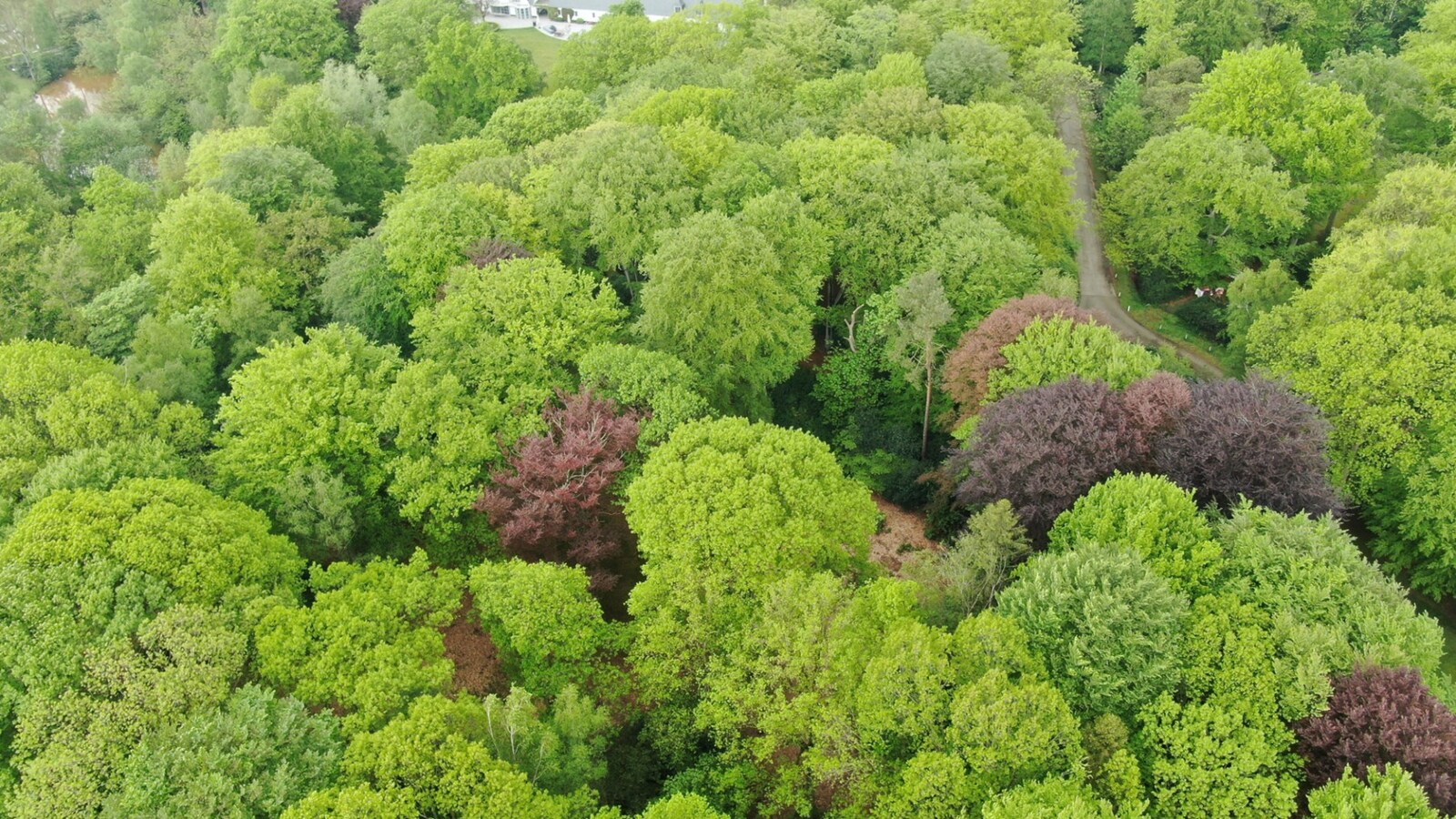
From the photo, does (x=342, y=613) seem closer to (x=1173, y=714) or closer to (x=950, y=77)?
(x=1173, y=714)

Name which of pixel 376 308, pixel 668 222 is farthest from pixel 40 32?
pixel 668 222

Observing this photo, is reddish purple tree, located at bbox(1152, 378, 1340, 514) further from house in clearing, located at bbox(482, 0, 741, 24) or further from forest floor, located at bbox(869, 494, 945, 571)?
house in clearing, located at bbox(482, 0, 741, 24)

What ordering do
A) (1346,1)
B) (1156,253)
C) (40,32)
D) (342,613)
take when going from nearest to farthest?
1. (342,613)
2. (1156,253)
3. (1346,1)
4. (40,32)

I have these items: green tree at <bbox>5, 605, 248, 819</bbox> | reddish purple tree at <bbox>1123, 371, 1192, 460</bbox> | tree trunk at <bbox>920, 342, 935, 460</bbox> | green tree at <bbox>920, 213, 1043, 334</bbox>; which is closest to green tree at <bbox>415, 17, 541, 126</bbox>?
green tree at <bbox>920, 213, 1043, 334</bbox>

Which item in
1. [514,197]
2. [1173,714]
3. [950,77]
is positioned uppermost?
[950,77]

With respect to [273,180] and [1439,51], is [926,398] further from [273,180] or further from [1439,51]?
[1439,51]
